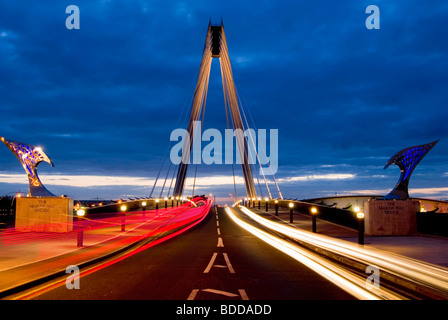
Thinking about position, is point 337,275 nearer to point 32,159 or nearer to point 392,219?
point 392,219

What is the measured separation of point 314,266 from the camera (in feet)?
33.3

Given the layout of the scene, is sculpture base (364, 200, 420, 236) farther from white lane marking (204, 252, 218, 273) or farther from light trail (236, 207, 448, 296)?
white lane marking (204, 252, 218, 273)

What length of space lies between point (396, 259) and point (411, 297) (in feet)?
11.4

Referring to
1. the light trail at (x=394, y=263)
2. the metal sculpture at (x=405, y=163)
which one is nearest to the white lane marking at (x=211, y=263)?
the light trail at (x=394, y=263)

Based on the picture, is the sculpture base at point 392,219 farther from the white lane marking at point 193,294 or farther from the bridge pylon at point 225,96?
the bridge pylon at point 225,96

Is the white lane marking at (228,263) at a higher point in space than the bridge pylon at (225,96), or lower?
lower

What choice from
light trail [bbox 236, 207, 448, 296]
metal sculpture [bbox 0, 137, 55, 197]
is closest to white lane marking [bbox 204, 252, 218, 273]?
light trail [bbox 236, 207, 448, 296]

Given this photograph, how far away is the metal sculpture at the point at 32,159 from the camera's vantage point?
22812 millimetres

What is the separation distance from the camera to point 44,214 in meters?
17.8

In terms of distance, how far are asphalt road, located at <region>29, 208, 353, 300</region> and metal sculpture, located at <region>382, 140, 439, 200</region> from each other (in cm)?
1941

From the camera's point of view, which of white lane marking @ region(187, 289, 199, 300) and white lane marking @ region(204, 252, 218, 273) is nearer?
white lane marking @ region(187, 289, 199, 300)

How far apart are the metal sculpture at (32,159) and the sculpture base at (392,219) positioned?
1795cm

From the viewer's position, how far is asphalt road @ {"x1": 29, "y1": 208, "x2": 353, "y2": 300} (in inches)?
276
